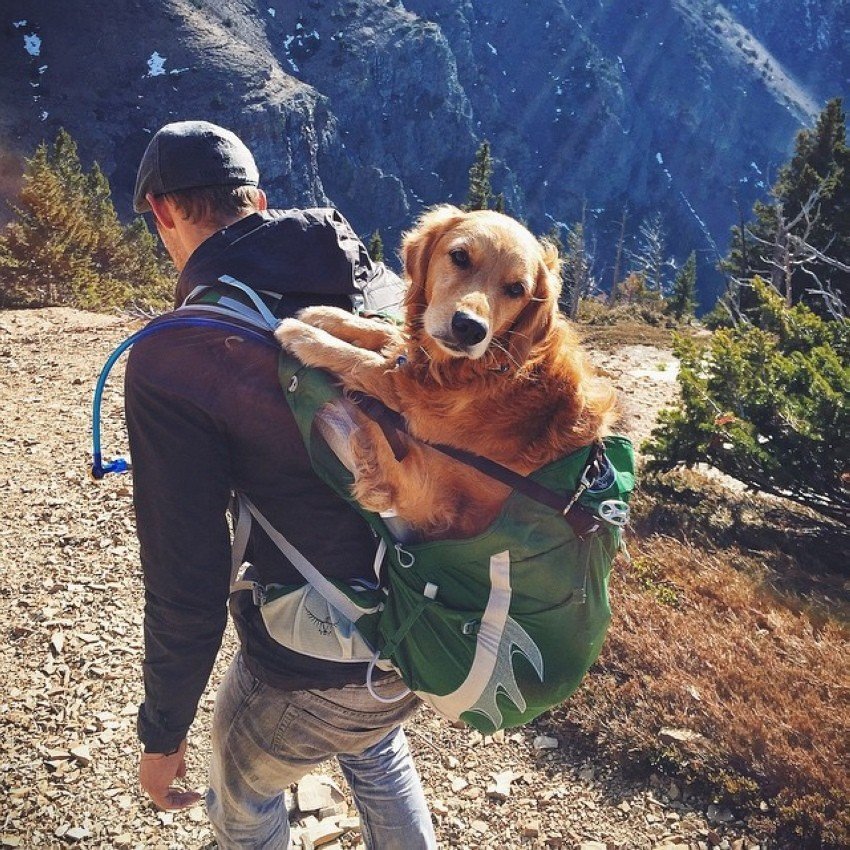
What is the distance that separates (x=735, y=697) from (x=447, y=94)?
4636 inches

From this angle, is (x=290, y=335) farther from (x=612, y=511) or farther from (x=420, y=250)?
(x=420, y=250)

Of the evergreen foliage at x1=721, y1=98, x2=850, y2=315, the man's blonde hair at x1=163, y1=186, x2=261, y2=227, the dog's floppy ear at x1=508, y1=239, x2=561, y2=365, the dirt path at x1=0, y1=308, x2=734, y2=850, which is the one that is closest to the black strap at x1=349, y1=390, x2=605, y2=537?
the dog's floppy ear at x1=508, y1=239, x2=561, y2=365

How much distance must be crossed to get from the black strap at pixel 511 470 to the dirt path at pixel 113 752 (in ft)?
7.72

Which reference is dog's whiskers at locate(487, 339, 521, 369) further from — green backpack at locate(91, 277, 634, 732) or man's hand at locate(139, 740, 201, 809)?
man's hand at locate(139, 740, 201, 809)

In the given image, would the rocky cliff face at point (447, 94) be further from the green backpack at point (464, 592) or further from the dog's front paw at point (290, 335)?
the green backpack at point (464, 592)

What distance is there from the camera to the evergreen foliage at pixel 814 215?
17.1 m

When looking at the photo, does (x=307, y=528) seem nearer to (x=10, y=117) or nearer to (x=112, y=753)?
(x=112, y=753)

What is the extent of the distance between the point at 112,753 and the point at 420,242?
127 inches

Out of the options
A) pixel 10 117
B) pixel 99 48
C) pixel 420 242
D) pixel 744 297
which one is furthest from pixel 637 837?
pixel 99 48

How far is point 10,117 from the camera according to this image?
221 ft

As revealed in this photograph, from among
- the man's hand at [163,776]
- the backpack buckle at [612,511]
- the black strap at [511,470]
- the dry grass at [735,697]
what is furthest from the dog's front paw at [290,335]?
the dry grass at [735,697]

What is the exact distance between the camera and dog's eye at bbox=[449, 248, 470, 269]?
7.40 feet

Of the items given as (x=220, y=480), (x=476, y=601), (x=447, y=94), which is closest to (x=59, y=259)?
(x=220, y=480)

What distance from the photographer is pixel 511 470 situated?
1664 millimetres
